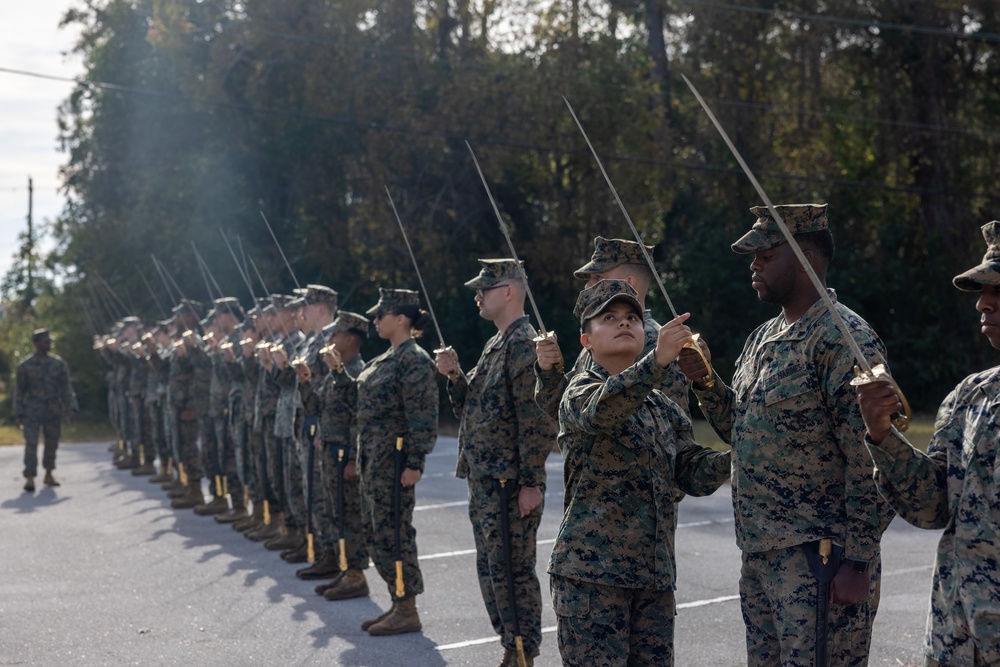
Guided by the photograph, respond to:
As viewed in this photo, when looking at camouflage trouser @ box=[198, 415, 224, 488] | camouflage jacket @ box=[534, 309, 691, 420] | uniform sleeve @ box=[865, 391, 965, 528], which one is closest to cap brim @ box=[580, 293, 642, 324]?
camouflage jacket @ box=[534, 309, 691, 420]

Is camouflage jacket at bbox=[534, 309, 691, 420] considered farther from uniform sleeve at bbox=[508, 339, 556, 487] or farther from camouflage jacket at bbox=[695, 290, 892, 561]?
uniform sleeve at bbox=[508, 339, 556, 487]

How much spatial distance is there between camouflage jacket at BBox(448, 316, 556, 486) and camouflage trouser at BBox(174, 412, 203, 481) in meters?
9.88

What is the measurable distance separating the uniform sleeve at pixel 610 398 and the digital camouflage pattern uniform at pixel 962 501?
911mm

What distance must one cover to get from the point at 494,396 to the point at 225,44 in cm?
2532

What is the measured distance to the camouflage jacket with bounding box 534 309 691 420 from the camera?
548 centimetres

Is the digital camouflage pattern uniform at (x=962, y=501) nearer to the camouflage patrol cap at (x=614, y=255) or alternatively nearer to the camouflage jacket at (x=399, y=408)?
the camouflage patrol cap at (x=614, y=255)

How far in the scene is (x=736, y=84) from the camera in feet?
102

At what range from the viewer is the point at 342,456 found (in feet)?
32.7

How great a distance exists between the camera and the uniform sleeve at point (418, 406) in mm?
8586

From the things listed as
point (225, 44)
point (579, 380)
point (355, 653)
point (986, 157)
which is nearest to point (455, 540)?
point (355, 653)

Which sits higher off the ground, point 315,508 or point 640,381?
point 640,381

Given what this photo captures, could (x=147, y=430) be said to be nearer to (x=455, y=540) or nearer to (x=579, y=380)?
(x=455, y=540)

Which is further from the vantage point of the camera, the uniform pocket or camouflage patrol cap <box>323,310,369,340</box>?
→ camouflage patrol cap <box>323,310,369,340</box>

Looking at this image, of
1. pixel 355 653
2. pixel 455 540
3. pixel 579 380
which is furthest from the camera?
pixel 455 540
